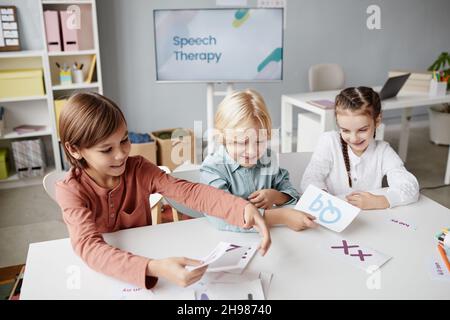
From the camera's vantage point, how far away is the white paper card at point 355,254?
118cm

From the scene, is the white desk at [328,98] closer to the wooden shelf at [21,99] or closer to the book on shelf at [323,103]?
the book on shelf at [323,103]

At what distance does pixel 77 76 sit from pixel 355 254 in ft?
9.85

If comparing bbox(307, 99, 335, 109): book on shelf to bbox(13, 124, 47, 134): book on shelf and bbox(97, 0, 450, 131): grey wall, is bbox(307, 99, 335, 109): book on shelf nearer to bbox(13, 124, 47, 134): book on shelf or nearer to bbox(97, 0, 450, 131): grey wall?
bbox(97, 0, 450, 131): grey wall

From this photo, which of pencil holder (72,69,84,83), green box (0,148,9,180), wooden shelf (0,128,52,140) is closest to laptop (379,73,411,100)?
pencil holder (72,69,84,83)

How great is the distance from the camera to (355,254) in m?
1.23

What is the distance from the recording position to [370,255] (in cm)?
122

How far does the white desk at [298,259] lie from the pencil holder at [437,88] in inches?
88.3

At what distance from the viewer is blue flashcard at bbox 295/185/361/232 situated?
135 centimetres

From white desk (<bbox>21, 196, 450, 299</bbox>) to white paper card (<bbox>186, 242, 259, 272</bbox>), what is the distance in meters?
0.03

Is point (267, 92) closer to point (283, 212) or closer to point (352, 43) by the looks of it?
point (352, 43)

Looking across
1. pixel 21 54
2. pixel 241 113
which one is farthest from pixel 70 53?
pixel 241 113

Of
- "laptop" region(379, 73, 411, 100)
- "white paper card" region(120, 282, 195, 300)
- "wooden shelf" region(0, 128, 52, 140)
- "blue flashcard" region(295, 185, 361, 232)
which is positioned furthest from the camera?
"wooden shelf" region(0, 128, 52, 140)

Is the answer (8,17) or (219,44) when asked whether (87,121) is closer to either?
(219,44)
